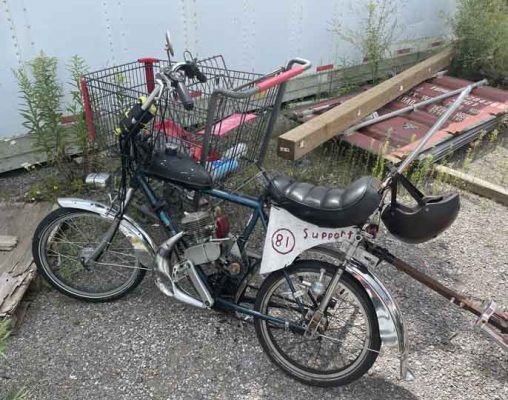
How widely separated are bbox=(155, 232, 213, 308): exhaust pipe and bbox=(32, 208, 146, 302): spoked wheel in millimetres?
261

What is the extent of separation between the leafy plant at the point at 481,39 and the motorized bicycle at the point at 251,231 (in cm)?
432

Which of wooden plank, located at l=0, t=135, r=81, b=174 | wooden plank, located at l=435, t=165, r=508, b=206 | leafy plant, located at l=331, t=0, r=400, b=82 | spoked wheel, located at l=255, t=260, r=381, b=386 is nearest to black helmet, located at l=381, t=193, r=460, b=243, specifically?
spoked wheel, located at l=255, t=260, r=381, b=386

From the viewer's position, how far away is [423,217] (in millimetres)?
2027

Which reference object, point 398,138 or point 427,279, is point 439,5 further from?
point 427,279

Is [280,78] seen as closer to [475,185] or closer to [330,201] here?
[330,201]

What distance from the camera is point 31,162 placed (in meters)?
4.21

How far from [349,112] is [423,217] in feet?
8.81

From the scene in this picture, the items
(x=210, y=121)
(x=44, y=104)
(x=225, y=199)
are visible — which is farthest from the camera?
(x=44, y=104)

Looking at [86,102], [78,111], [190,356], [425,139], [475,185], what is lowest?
[190,356]

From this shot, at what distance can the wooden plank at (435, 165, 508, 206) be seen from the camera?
4.14m

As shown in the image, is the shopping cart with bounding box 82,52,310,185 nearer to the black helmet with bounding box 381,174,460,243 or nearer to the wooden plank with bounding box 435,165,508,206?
the black helmet with bounding box 381,174,460,243

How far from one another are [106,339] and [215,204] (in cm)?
103

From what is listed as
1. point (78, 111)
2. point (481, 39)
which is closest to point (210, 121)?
point (78, 111)

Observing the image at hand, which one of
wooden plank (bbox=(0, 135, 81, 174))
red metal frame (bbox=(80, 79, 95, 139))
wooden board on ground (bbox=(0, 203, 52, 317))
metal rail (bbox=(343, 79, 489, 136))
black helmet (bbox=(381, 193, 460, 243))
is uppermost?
red metal frame (bbox=(80, 79, 95, 139))
